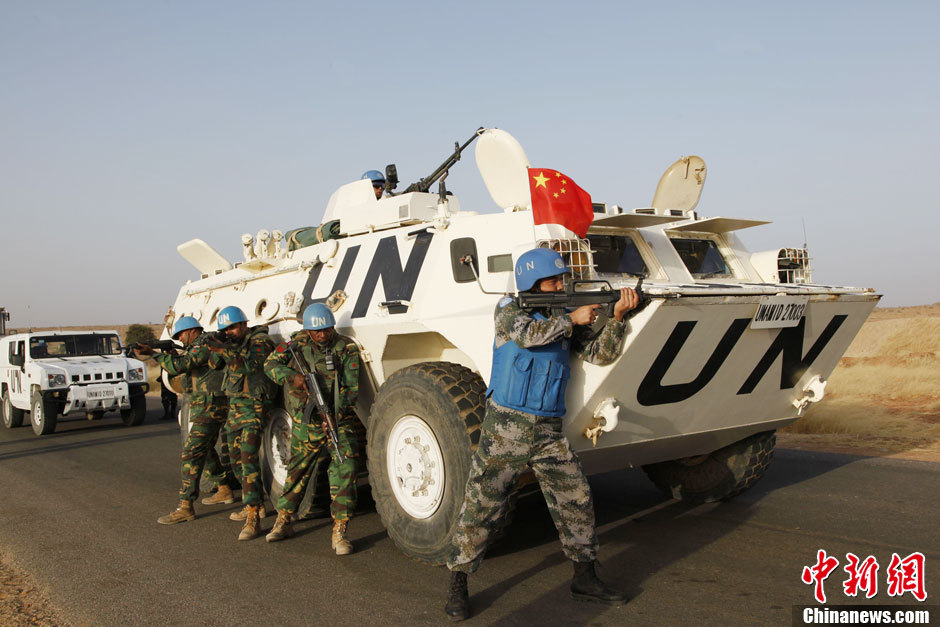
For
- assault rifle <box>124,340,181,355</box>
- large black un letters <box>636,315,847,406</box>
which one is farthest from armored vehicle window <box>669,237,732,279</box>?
assault rifle <box>124,340,181,355</box>

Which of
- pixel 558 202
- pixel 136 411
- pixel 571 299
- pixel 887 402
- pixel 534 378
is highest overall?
pixel 558 202

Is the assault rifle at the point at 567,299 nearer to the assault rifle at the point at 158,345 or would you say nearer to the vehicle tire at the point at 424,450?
the vehicle tire at the point at 424,450

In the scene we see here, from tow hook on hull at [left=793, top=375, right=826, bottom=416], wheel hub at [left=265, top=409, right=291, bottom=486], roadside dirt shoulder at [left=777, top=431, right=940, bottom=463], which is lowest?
roadside dirt shoulder at [left=777, top=431, right=940, bottom=463]

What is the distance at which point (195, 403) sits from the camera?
6898 mm

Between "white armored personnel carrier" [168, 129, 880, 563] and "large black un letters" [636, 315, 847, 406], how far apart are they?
0.04 ft

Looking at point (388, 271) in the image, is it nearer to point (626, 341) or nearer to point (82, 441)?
point (626, 341)

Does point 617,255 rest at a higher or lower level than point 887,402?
higher

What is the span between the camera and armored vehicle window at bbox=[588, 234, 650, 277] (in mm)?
5457

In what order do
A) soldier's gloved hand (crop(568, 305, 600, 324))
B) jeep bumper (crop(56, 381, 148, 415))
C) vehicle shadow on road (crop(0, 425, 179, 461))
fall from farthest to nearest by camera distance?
1. jeep bumper (crop(56, 381, 148, 415))
2. vehicle shadow on road (crop(0, 425, 179, 461))
3. soldier's gloved hand (crop(568, 305, 600, 324))

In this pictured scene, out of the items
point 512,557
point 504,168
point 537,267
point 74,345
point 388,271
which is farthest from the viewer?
point 74,345

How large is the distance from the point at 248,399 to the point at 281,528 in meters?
1.11

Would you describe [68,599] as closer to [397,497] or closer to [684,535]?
[397,497]

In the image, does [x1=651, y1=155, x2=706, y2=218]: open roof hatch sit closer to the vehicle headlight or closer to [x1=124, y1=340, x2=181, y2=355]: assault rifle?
[x1=124, y1=340, x2=181, y2=355]: assault rifle

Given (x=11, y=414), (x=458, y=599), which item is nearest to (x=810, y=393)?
(x=458, y=599)
